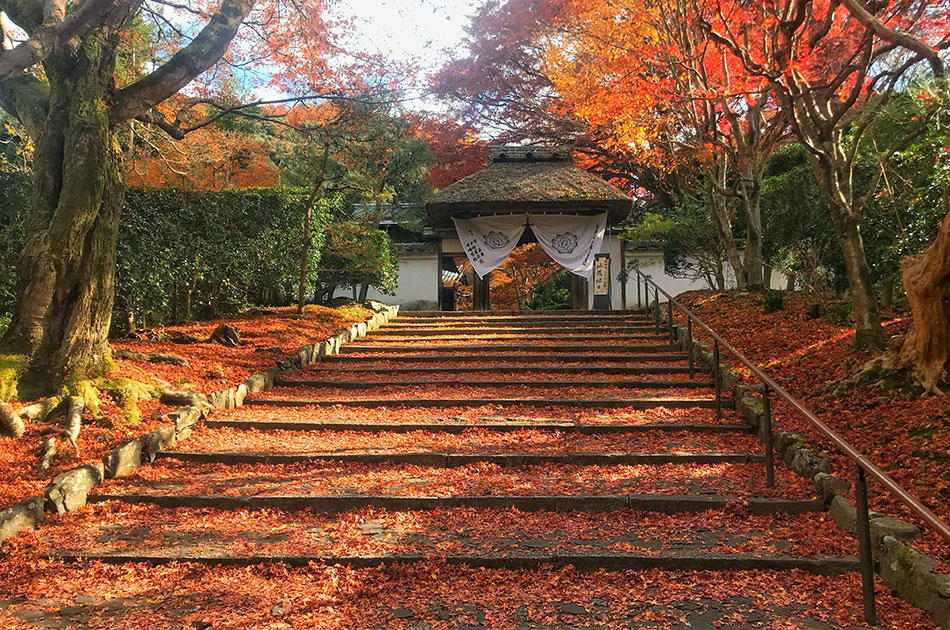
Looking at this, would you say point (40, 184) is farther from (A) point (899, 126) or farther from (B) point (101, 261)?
(A) point (899, 126)

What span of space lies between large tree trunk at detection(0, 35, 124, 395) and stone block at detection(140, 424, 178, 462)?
104 centimetres

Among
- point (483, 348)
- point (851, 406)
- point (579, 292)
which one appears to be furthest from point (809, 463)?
point (579, 292)

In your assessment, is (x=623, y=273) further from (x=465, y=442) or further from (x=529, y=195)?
(x=465, y=442)

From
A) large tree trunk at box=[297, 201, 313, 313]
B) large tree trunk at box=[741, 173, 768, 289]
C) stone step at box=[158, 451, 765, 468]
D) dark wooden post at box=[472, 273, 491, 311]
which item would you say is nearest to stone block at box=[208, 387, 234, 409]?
stone step at box=[158, 451, 765, 468]

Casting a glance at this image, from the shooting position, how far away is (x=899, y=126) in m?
7.91

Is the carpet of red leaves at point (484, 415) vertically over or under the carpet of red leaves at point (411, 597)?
over

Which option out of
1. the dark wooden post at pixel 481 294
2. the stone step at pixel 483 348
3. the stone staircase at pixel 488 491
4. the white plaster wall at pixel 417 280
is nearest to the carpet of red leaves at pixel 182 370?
the stone staircase at pixel 488 491

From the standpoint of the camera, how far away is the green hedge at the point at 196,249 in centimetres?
835

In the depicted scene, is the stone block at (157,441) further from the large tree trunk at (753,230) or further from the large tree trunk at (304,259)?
the large tree trunk at (753,230)

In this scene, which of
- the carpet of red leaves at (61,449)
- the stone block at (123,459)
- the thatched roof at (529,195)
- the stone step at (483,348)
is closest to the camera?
the carpet of red leaves at (61,449)

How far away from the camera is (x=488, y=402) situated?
6.92 m

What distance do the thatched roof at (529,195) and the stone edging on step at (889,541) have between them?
989 centimetres

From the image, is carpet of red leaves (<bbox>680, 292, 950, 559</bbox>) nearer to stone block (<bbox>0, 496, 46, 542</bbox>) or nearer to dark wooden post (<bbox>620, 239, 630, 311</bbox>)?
stone block (<bbox>0, 496, 46, 542</bbox>)

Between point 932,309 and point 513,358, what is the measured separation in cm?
545
